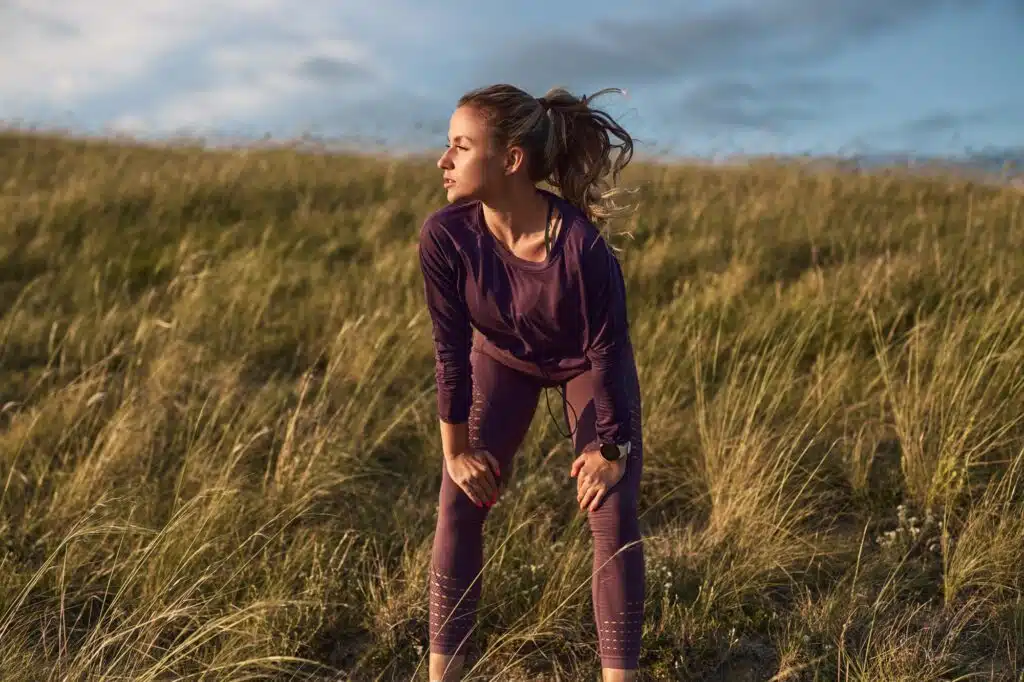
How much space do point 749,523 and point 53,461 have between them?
2727 mm

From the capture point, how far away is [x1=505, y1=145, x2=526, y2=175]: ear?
6.39 ft

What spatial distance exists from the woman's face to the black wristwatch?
677 millimetres

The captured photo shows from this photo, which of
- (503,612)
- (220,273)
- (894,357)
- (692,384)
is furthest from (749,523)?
(220,273)

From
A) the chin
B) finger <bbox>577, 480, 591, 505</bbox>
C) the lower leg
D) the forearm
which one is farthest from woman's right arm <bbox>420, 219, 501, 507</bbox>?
the lower leg

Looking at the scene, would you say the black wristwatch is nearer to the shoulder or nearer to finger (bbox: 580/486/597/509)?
finger (bbox: 580/486/597/509)

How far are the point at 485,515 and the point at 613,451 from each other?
1.48 ft

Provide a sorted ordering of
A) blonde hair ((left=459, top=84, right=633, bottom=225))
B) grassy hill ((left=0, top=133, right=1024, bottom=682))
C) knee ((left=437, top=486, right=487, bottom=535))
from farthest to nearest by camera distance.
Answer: grassy hill ((left=0, top=133, right=1024, bottom=682)) < knee ((left=437, top=486, right=487, bottom=535)) < blonde hair ((left=459, top=84, right=633, bottom=225))

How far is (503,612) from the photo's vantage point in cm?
259

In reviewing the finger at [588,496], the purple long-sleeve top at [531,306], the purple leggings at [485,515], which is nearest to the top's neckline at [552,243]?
the purple long-sleeve top at [531,306]

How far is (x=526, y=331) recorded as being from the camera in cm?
209

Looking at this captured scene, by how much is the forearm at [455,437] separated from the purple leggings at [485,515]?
0.24 feet

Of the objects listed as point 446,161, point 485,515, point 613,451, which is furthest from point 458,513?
point 446,161

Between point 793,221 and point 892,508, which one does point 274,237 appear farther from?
point 892,508

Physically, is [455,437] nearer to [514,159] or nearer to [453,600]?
[453,600]
